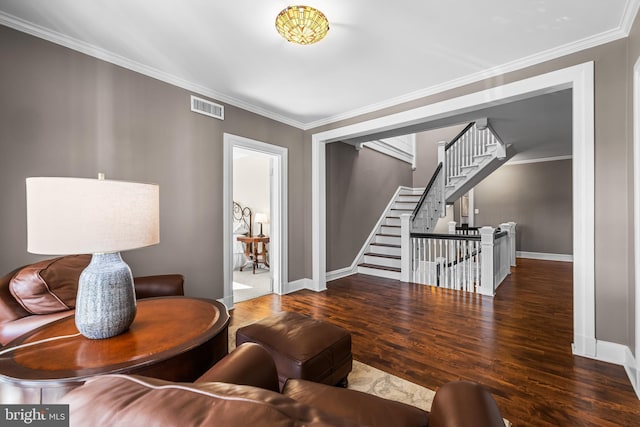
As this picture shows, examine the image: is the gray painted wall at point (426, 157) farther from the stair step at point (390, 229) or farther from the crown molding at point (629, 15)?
the crown molding at point (629, 15)

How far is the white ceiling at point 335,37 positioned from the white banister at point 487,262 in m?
2.17

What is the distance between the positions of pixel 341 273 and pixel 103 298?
4.24m

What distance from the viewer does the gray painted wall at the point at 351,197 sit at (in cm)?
507

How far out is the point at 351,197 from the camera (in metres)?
5.52

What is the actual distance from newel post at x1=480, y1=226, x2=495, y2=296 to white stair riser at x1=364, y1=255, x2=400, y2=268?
1.50 metres

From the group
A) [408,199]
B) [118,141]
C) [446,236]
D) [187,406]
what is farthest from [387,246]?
[187,406]

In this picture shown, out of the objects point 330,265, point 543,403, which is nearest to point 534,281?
point 330,265

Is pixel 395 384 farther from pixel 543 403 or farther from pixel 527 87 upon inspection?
pixel 527 87

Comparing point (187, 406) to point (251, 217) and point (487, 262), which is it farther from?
point (251, 217)

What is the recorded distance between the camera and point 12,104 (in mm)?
2090

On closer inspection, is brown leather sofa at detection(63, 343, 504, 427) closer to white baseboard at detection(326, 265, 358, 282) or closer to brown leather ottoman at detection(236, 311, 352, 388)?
brown leather ottoman at detection(236, 311, 352, 388)

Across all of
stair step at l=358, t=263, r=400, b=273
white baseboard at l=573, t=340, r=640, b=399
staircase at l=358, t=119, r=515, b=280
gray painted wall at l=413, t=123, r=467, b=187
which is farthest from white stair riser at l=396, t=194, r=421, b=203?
white baseboard at l=573, t=340, r=640, b=399

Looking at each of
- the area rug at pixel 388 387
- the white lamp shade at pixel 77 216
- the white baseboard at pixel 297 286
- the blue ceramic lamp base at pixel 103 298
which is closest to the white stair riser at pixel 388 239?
the white baseboard at pixel 297 286

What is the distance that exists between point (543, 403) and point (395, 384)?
89 centimetres
